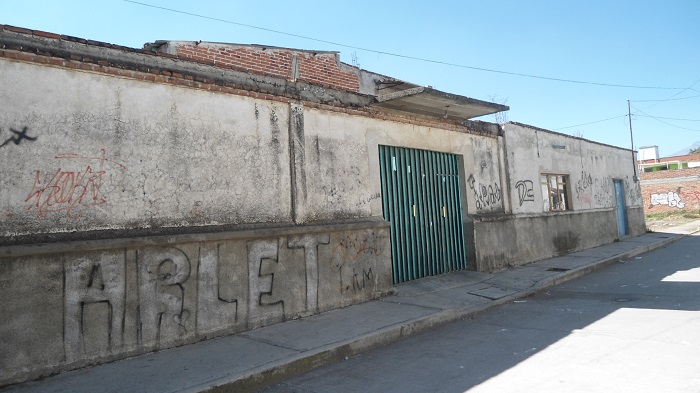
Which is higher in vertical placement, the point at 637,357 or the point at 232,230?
the point at 232,230

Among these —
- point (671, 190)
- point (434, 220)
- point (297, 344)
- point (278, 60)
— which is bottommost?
point (297, 344)

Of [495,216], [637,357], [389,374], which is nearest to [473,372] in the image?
[389,374]

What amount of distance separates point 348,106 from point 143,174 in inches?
151

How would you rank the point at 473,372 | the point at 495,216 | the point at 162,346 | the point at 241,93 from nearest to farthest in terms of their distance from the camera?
the point at 473,372
the point at 162,346
the point at 241,93
the point at 495,216

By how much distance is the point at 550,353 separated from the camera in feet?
17.0

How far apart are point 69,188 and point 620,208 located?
19.7 m

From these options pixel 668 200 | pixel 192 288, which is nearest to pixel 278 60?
pixel 192 288

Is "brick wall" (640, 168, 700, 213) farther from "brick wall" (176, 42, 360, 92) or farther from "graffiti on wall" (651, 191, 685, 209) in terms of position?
"brick wall" (176, 42, 360, 92)

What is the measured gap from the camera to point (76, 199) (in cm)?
509

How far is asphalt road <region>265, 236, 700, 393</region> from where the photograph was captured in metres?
4.29

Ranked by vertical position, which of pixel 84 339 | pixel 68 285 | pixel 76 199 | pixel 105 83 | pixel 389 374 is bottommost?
pixel 389 374

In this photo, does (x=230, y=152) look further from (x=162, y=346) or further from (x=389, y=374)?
(x=389, y=374)

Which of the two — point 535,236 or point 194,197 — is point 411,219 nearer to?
point 194,197

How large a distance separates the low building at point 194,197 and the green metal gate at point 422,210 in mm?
40
